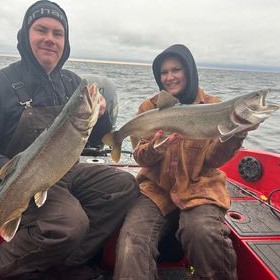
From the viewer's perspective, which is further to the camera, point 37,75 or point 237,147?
point 37,75

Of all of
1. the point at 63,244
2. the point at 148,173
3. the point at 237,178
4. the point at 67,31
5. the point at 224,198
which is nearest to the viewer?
the point at 63,244

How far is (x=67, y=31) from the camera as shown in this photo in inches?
167

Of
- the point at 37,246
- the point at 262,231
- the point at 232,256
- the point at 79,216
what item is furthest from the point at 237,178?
the point at 37,246

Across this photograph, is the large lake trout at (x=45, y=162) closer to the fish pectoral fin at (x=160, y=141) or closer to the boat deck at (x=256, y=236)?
the fish pectoral fin at (x=160, y=141)

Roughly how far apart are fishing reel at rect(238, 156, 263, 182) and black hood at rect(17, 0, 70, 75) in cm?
308

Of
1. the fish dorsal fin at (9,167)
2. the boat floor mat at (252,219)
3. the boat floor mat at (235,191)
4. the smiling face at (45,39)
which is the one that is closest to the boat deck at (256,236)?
the boat floor mat at (252,219)

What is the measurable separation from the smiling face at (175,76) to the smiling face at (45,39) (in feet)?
3.98

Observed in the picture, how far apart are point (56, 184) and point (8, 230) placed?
2.58 feet

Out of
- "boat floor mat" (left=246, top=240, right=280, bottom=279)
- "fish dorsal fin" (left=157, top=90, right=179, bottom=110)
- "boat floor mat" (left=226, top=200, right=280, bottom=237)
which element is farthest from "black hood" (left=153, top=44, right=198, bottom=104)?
"boat floor mat" (left=246, top=240, right=280, bottom=279)

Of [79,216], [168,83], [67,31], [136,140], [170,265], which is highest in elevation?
[67,31]

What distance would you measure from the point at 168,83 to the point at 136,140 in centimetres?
75

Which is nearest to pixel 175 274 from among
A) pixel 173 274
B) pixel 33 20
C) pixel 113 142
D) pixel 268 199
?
pixel 173 274

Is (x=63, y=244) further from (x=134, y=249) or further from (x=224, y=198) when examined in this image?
(x=224, y=198)

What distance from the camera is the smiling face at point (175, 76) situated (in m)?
4.13
